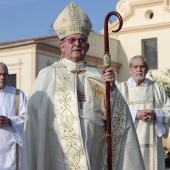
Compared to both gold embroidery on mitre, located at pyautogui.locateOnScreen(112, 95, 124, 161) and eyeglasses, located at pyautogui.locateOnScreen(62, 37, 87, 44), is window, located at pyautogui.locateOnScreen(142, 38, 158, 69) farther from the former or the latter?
eyeglasses, located at pyautogui.locateOnScreen(62, 37, 87, 44)

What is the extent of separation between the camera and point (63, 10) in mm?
6754

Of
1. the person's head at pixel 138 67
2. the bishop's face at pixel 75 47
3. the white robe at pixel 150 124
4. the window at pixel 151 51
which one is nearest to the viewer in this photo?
the bishop's face at pixel 75 47

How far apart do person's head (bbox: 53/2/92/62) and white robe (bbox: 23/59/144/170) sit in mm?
126

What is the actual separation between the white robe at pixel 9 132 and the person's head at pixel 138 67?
172cm

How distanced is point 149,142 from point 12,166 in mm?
2209

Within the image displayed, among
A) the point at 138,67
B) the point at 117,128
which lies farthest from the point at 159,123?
the point at 117,128

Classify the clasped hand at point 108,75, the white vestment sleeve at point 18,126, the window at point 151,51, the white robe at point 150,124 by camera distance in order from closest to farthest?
the clasped hand at point 108,75 < the white vestment sleeve at point 18,126 < the white robe at point 150,124 < the window at point 151,51

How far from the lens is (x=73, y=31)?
6.54m

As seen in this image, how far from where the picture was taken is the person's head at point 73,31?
643 cm

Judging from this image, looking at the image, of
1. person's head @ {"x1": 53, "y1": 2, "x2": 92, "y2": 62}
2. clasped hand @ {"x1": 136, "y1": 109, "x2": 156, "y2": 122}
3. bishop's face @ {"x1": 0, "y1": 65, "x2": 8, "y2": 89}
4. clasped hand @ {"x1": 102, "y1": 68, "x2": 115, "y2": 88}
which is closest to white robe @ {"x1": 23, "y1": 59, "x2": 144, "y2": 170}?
person's head @ {"x1": 53, "y1": 2, "x2": 92, "y2": 62}

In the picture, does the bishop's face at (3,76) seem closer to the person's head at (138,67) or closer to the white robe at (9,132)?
the white robe at (9,132)

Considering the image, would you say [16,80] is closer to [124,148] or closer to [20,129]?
[20,129]

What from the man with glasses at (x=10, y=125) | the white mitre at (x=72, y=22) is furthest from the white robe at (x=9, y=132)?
the white mitre at (x=72, y=22)

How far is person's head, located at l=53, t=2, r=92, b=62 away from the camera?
6.43 metres
